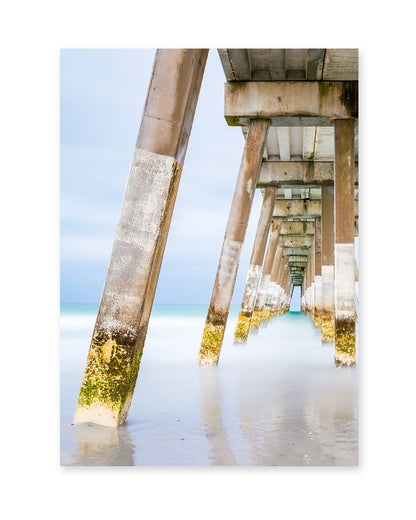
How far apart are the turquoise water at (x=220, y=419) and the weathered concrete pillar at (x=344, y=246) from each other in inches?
18.1

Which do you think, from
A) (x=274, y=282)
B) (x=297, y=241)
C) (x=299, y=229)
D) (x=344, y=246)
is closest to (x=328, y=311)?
(x=344, y=246)

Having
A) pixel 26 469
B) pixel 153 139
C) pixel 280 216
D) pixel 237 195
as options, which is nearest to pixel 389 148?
pixel 153 139

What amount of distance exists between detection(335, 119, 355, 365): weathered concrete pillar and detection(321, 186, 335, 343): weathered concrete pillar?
16.7 ft

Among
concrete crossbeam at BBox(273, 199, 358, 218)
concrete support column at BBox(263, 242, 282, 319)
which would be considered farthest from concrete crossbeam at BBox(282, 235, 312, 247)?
concrete crossbeam at BBox(273, 199, 358, 218)

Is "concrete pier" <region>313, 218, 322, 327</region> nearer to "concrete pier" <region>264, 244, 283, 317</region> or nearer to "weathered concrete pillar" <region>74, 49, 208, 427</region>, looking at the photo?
"concrete pier" <region>264, 244, 283, 317</region>

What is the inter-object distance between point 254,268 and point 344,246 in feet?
18.6

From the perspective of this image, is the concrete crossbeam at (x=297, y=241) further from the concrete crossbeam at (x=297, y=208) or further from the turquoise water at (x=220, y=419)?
the turquoise water at (x=220, y=419)

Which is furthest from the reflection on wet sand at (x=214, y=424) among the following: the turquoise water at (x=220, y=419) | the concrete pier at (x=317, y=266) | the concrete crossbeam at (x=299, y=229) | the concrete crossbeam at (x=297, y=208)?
the concrete crossbeam at (x=299, y=229)

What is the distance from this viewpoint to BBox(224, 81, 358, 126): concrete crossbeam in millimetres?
8664

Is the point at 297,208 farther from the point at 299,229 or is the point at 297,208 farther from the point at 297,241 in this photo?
the point at 297,241

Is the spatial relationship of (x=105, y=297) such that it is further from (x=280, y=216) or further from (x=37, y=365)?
(x=280, y=216)

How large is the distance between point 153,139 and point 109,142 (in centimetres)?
94

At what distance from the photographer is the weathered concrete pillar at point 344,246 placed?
8258 millimetres

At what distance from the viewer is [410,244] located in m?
3.77
